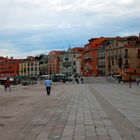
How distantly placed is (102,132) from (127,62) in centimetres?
13929

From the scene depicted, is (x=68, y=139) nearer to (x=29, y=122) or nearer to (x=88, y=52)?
(x=29, y=122)

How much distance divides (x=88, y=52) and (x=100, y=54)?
13069mm

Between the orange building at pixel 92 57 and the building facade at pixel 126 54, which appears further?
the orange building at pixel 92 57

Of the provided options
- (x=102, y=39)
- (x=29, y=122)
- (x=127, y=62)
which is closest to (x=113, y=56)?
(x=127, y=62)

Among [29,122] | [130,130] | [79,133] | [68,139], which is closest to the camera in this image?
[68,139]

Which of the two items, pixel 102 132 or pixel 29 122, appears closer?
pixel 102 132

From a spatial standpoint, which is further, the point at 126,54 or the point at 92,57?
the point at 92,57

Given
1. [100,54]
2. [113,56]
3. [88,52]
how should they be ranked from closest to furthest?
[113,56] → [100,54] → [88,52]

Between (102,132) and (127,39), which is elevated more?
(127,39)

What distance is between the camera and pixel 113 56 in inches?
6176

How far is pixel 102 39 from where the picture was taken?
178000mm

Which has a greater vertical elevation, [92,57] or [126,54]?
[92,57]

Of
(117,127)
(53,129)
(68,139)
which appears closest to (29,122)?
(53,129)

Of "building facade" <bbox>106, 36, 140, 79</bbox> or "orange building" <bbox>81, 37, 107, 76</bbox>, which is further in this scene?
"orange building" <bbox>81, 37, 107, 76</bbox>
